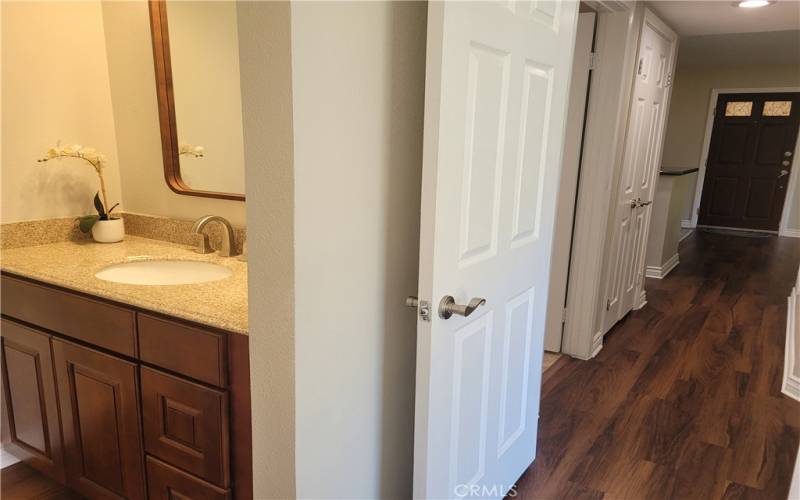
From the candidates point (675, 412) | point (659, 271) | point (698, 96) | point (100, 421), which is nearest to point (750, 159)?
point (698, 96)

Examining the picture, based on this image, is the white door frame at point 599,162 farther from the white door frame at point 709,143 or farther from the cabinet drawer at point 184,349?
the white door frame at point 709,143

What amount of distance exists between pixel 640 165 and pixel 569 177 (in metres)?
0.79

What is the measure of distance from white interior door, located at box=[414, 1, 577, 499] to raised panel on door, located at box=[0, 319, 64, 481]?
123cm

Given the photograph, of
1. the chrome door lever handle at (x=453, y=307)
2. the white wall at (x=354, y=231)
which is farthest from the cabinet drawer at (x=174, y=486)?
the chrome door lever handle at (x=453, y=307)

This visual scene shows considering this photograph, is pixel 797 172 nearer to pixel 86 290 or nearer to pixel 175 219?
pixel 175 219

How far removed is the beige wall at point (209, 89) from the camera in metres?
1.89

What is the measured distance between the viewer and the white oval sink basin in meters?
1.79

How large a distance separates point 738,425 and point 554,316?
1010mm

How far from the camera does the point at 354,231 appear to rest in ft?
3.89

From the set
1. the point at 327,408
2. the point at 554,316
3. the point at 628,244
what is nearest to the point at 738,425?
the point at 554,316

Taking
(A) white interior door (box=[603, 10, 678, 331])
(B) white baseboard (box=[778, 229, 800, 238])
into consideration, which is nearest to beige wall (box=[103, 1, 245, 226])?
(A) white interior door (box=[603, 10, 678, 331])

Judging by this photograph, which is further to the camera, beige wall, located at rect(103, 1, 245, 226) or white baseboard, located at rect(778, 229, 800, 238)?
white baseboard, located at rect(778, 229, 800, 238)

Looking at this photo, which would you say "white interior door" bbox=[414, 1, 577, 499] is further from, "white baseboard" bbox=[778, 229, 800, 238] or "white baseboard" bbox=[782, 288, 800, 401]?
"white baseboard" bbox=[778, 229, 800, 238]

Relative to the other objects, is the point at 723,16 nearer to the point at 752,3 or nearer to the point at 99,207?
the point at 752,3
